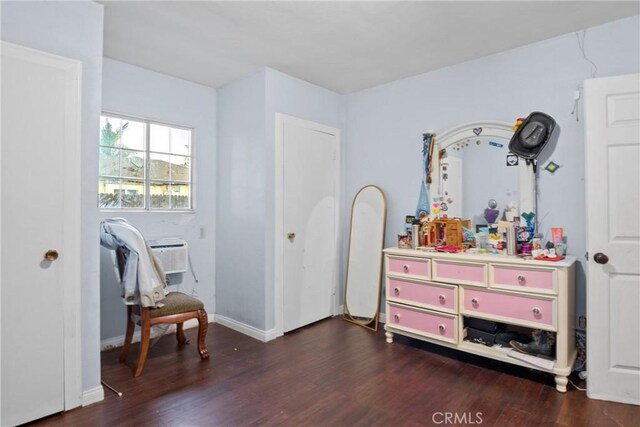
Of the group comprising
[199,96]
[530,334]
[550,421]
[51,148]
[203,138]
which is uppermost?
[199,96]

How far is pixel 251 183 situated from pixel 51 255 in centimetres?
179

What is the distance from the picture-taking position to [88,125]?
2.26 meters

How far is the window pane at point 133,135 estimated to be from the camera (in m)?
3.38

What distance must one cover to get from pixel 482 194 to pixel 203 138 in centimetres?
284

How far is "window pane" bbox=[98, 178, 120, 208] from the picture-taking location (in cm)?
323

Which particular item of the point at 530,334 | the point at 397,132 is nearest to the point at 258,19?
the point at 397,132

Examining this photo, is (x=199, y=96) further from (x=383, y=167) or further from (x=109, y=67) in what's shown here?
(x=383, y=167)

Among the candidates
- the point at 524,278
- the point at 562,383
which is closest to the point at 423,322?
the point at 524,278

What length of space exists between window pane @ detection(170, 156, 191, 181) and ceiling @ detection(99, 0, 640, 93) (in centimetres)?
84

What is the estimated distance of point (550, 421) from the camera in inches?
81.5

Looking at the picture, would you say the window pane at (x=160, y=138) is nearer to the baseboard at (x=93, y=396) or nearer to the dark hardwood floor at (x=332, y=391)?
the dark hardwood floor at (x=332, y=391)

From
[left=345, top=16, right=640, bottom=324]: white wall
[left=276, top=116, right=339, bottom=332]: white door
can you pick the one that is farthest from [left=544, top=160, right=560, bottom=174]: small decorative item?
[left=276, top=116, right=339, bottom=332]: white door

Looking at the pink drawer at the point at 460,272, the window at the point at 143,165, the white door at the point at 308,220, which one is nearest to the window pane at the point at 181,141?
the window at the point at 143,165

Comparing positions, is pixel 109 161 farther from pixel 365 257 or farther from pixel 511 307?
pixel 511 307
